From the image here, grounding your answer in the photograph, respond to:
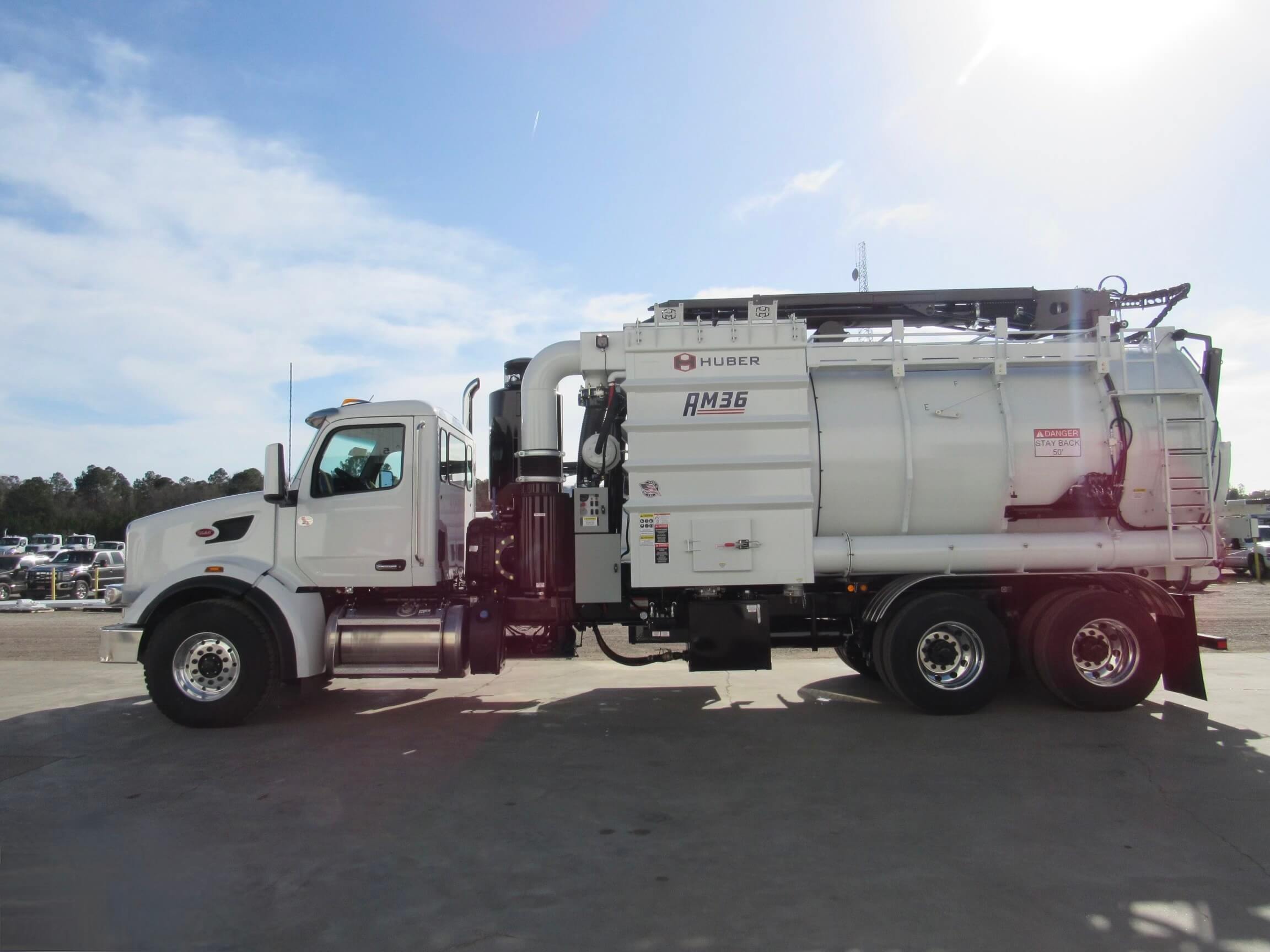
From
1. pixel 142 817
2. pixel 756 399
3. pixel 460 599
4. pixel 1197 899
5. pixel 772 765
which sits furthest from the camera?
pixel 460 599

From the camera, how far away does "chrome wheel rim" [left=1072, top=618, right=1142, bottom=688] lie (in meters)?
7.54

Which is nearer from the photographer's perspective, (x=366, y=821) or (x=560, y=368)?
(x=366, y=821)

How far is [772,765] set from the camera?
20.1 feet

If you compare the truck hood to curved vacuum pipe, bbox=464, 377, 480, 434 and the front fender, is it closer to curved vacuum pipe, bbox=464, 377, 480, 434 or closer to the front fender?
the front fender

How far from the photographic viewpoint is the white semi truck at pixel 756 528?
737 centimetres

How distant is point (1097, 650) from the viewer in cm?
761

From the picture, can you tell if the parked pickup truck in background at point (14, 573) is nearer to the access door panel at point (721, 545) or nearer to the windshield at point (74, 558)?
the windshield at point (74, 558)

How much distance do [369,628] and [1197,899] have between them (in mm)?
6216

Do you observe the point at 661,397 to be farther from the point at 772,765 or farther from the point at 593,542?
the point at 772,765

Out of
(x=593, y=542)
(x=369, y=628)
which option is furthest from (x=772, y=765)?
(x=369, y=628)

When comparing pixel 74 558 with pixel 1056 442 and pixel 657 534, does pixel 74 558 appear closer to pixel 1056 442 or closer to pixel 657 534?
pixel 657 534

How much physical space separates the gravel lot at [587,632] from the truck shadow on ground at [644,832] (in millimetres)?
2848

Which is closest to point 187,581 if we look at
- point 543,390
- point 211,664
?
point 211,664

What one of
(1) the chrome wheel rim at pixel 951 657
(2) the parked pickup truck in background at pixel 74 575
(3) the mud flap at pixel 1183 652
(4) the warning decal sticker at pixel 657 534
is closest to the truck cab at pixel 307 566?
(4) the warning decal sticker at pixel 657 534
